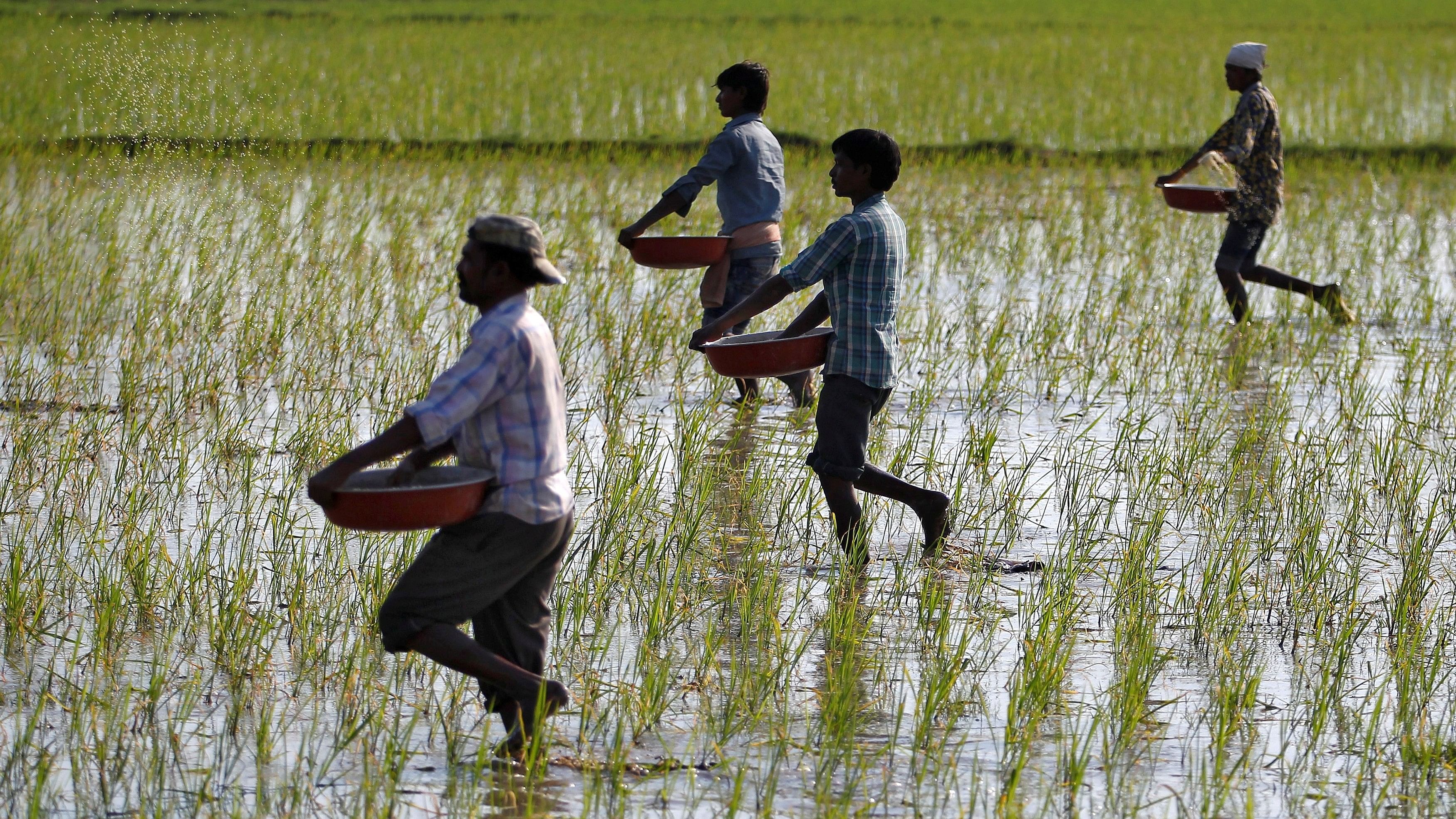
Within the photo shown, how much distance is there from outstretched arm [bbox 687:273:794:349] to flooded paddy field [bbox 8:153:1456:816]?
45 cm

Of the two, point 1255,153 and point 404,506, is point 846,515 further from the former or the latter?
point 1255,153

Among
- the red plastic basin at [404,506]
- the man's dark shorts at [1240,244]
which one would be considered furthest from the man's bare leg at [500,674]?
the man's dark shorts at [1240,244]

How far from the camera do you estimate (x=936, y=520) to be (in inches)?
156

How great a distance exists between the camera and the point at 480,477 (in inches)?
105

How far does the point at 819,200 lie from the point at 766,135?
187 inches

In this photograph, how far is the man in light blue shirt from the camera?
5238 mm

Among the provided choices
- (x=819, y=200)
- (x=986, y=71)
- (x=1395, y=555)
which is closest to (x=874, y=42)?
(x=986, y=71)

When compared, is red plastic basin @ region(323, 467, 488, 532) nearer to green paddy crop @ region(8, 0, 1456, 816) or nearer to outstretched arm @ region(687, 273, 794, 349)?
green paddy crop @ region(8, 0, 1456, 816)

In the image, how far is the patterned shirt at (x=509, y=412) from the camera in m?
2.59

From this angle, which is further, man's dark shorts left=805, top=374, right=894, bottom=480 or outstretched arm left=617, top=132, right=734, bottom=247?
outstretched arm left=617, top=132, right=734, bottom=247

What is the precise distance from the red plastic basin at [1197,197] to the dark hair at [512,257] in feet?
14.0

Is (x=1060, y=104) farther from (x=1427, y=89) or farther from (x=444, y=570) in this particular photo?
(x=444, y=570)

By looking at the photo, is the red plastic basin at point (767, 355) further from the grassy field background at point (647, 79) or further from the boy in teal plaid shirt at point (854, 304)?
the grassy field background at point (647, 79)

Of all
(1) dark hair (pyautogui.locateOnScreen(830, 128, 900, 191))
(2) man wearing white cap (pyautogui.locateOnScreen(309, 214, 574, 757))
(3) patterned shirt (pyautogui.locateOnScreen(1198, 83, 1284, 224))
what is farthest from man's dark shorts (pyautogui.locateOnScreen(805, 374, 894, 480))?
(3) patterned shirt (pyautogui.locateOnScreen(1198, 83, 1284, 224))
